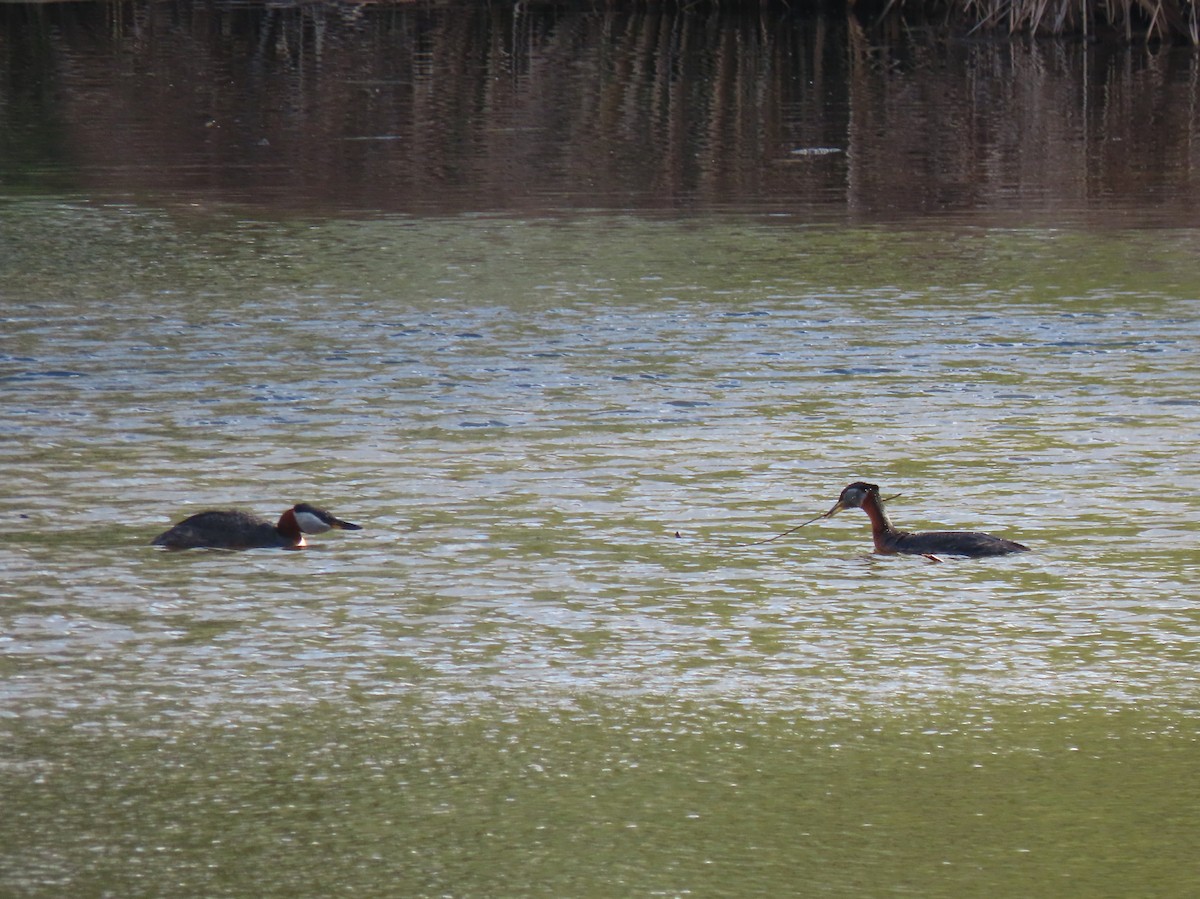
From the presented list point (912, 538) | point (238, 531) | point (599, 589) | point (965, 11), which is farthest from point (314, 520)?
point (965, 11)

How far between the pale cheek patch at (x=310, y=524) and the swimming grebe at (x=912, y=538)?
1.30 m

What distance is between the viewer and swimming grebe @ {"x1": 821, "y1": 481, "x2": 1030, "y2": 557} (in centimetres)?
579

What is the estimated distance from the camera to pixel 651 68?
2058cm

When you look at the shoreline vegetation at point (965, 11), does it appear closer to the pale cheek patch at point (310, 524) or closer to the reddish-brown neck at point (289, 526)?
the pale cheek patch at point (310, 524)

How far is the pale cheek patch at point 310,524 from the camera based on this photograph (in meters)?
5.93

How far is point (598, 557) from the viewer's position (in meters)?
5.88

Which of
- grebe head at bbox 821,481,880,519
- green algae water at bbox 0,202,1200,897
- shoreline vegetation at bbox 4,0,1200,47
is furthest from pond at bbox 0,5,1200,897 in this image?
shoreline vegetation at bbox 4,0,1200,47

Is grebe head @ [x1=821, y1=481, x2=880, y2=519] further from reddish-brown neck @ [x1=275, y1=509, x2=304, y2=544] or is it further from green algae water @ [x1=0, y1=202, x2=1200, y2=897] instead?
reddish-brown neck @ [x1=275, y1=509, x2=304, y2=544]

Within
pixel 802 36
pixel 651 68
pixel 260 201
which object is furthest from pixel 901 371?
pixel 802 36

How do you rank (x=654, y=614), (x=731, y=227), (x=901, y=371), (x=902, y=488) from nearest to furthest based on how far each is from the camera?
(x=654, y=614) < (x=902, y=488) < (x=901, y=371) < (x=731, y=227)

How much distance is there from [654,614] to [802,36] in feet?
66.8

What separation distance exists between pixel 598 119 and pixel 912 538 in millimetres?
10786

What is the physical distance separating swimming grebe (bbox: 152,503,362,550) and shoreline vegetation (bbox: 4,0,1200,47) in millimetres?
17680

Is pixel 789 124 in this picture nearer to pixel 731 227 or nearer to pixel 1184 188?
pixel 1184 188
